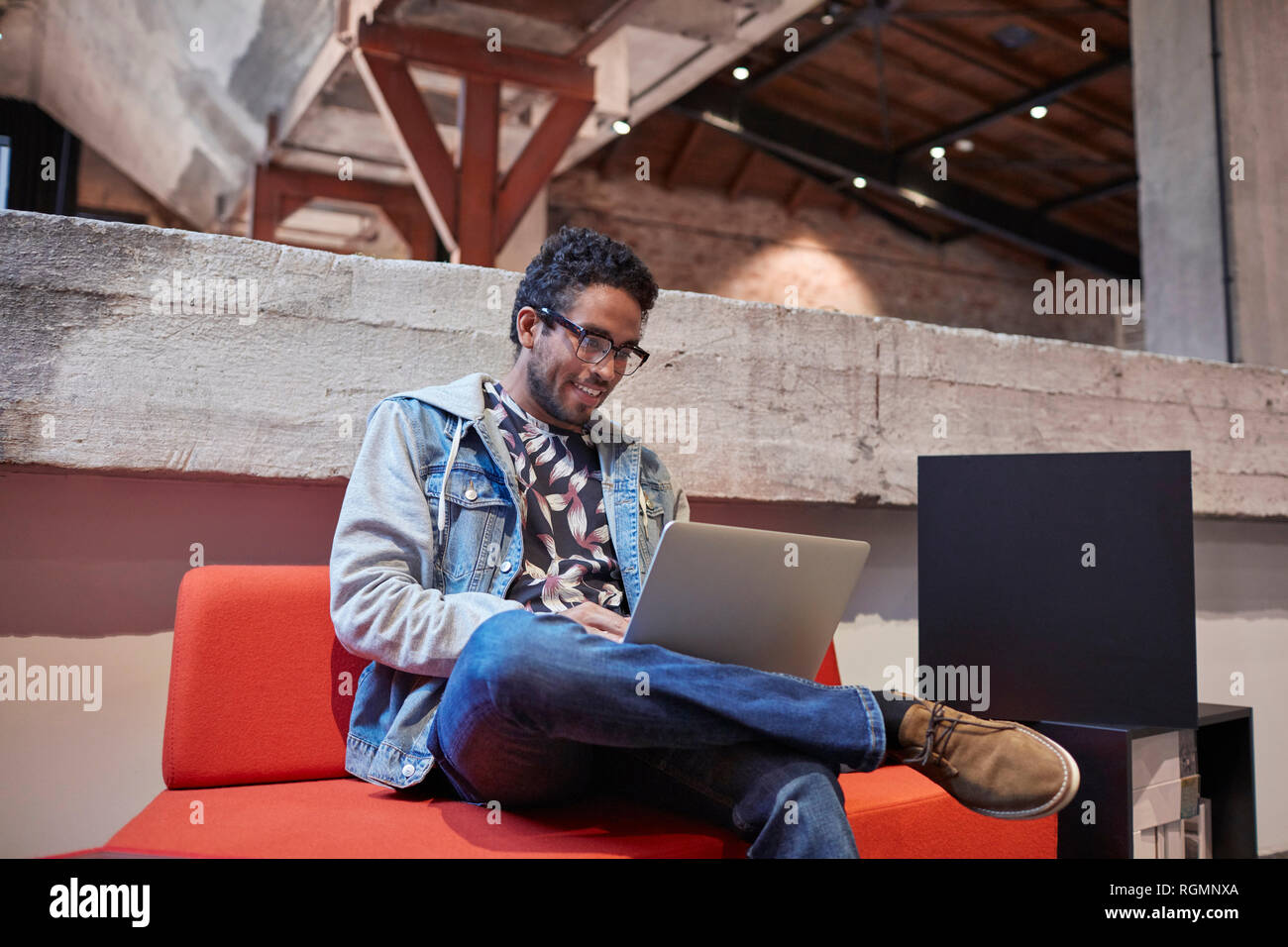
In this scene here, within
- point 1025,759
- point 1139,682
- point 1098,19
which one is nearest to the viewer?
point 1025,759

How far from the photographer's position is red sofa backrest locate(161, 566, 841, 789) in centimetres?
159

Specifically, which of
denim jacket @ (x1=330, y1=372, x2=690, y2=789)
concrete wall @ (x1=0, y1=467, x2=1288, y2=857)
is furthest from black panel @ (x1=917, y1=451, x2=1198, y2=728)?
concrete wall @ (x1=0, y1=467, x2=1288, y2=857)

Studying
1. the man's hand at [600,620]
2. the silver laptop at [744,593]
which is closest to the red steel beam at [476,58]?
the man's hand at [600,620]

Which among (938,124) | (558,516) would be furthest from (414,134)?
(938,124)

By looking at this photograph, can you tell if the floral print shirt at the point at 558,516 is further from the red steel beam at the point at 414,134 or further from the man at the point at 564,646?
the red steel beam at the point at 414,134

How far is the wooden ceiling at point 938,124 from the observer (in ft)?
26.0

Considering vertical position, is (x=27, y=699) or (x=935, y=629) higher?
(x=935, y=629)

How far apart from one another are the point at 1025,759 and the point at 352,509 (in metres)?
1.09

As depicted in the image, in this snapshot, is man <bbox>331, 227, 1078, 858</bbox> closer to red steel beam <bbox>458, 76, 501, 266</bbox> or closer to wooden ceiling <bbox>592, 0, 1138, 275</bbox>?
red steel beam <bbox>458, 76, 501, 266</bbox>

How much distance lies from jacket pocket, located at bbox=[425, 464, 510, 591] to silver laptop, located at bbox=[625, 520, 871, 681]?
36 centimetres

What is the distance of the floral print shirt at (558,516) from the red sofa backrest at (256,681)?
1.16 ft

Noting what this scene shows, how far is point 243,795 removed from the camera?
1551 mm
